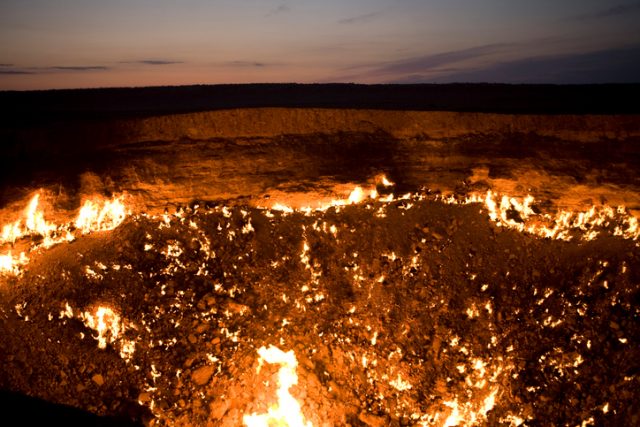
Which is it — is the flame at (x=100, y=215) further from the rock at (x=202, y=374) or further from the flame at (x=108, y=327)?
the rock at (x=202, y=374)

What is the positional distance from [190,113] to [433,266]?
10.7ft

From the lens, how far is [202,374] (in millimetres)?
4219

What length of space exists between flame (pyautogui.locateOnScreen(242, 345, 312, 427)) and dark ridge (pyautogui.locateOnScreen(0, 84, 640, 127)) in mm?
2982

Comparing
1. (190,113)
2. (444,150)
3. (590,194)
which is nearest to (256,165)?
(190,113)

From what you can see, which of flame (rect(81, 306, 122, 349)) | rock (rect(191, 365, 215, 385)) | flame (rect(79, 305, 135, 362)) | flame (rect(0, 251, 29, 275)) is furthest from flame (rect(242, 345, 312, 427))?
flame (rect(0, 251, 29, 275))

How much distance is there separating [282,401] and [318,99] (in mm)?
4388

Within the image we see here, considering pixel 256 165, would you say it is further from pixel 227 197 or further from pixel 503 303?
pixel 503 303

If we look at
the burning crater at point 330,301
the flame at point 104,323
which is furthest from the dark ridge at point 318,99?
the flame at point 104,323

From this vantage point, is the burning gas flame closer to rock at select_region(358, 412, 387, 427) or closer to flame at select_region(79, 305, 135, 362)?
flame at select_region(79, 305, 135, 362)

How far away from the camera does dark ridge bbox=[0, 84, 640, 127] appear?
5.23 metres

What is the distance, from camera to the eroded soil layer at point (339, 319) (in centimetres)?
421

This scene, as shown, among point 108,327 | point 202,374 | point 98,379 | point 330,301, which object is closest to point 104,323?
point 108,327

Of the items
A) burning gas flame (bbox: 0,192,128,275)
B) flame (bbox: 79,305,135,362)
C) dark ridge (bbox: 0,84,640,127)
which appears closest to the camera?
flame (bbox: 79,305,135,362)

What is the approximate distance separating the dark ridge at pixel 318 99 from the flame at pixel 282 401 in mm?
2982
